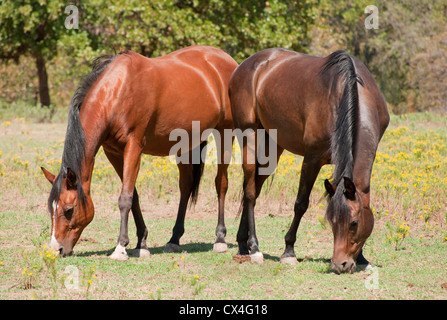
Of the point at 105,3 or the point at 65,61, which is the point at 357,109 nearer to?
the point at 105,3

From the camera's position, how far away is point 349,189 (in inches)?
205

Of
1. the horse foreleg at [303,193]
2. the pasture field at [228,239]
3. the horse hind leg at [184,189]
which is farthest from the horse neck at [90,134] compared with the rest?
the horse foreleg at [303,193]

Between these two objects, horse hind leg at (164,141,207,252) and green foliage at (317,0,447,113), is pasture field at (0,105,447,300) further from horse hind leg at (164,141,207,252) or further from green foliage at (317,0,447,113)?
green foliage at (317,0,447,113)

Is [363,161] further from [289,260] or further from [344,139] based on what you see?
[289,260]

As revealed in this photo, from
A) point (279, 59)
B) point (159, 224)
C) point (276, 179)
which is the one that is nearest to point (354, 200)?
point (279, 59)

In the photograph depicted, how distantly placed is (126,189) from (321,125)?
84.0 inches

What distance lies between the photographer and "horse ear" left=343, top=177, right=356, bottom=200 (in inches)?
203

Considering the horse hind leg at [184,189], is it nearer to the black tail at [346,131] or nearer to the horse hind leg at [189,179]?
the horse hind leg at [189,179]

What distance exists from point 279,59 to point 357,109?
1723 millimetres

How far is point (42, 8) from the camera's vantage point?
740 inches

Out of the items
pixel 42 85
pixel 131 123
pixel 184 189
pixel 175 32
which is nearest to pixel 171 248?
pixel 184 189

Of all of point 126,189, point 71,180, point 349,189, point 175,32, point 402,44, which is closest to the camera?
point 349,189

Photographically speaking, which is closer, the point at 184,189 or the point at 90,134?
the point at 90,134

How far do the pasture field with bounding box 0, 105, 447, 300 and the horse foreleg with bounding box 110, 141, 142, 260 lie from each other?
0.84 ft
